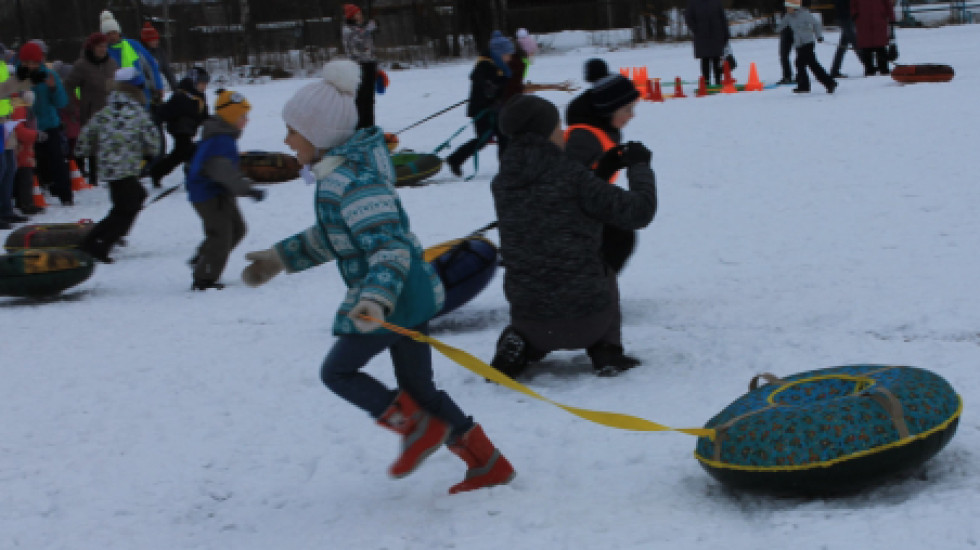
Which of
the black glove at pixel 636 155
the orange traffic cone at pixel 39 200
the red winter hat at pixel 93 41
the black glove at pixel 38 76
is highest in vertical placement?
the red winter hat at pixel 93 41

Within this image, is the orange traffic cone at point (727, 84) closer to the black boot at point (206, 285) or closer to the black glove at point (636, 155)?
the black boot at point (206, 285)

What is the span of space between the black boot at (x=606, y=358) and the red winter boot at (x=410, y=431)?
174 cm

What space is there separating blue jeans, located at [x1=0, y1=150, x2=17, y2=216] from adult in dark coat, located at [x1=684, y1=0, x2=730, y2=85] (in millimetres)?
10490

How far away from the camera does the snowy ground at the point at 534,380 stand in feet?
12.2

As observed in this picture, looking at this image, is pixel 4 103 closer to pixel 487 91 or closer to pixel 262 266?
pixel 487 91

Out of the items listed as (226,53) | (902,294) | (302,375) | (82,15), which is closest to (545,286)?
(302,375)

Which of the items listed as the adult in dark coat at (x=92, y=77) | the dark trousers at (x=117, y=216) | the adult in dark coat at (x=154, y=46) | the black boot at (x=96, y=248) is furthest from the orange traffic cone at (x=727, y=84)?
the black boot at (x=96, y=248)

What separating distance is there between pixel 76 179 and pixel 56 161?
1468 millimetres

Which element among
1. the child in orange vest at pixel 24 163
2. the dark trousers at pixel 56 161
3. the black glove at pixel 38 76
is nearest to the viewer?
the child in orange vest at pixel 24 163

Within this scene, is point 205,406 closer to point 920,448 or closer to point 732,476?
point 732,476

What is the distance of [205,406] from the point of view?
5.49 meters

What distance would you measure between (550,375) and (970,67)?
45.3ft

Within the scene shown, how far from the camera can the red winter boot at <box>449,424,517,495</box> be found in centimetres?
392

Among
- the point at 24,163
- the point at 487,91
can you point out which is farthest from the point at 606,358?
the point at 24,163
